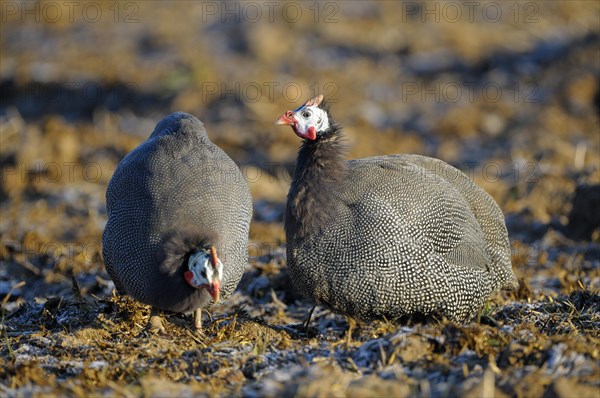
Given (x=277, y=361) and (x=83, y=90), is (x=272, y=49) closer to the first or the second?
(x=83, y=90)

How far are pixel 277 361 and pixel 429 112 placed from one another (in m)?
8.40

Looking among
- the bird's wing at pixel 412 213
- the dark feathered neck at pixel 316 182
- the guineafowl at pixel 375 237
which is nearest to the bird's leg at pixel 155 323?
the guineafowl at pixel 375 237

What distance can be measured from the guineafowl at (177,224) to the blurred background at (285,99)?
139 centimetres

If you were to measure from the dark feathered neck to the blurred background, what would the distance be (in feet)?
6.56

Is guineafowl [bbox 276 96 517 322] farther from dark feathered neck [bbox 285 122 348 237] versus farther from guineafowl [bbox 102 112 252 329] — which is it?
guineafowl [bbox 102 112 252 329]

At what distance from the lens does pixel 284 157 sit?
416 inches

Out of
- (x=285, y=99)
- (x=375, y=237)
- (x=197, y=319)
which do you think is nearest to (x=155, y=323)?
(x=197, y=319)

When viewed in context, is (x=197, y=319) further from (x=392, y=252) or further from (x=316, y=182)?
(x=392, y=252)

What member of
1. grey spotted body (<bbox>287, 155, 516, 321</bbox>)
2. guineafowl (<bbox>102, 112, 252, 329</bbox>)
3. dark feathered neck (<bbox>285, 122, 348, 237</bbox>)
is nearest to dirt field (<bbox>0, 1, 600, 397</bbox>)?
grey spotted body (<bbox>287, 155, 516, 321</bbox>)

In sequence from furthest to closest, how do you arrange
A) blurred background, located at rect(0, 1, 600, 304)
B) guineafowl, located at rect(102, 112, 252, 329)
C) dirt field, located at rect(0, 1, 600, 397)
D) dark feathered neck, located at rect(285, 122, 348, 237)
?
blurred background, located at rect(0, 1, 600, 304) < dark feathered neck, located at rect(285, 122, 348, 237) < guineafowl, located at rect(102, 112, 252, 329) < dirt field, located at rect(0, 1, 600, 397)

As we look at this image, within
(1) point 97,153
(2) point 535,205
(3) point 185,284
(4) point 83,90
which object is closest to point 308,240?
(3) point 185,284

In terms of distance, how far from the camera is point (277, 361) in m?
4.41

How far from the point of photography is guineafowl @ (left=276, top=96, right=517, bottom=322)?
5023 millimetres

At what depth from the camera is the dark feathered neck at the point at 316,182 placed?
5148 mm
